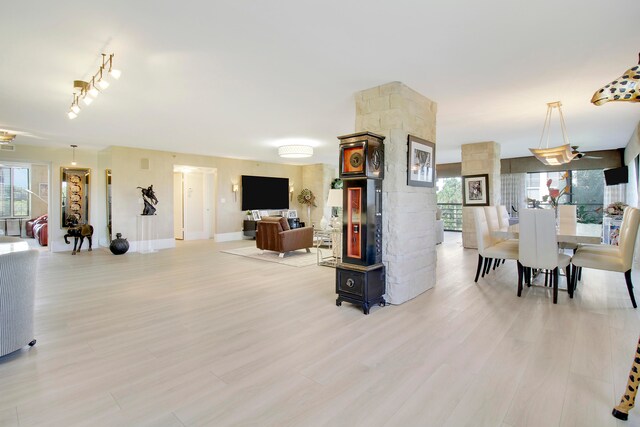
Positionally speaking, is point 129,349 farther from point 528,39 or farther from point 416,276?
point 528,39

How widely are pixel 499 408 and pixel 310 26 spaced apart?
285 centimetres

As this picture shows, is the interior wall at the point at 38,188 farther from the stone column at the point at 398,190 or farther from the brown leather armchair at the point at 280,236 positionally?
the stone column at the point at 398,190

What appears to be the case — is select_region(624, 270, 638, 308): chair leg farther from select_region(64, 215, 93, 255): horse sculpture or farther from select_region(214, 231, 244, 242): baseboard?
select_region(64, 215, 93, 255): horse sculpture

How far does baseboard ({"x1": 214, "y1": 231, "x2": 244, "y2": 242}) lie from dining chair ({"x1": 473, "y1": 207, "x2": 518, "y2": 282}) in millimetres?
7134

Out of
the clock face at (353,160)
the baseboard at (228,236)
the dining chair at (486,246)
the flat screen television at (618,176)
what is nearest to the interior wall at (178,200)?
the baseboard at (228,236)

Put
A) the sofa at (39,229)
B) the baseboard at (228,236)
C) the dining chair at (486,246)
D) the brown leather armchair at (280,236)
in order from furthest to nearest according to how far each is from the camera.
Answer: the baseboard at (228,236), the sofa at (39,229), the brown leather armchair at (280,236), the dining chair at (486,246)

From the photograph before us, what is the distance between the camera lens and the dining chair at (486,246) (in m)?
4.29

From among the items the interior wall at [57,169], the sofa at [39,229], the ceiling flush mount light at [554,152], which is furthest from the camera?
the sofa at [39,229]

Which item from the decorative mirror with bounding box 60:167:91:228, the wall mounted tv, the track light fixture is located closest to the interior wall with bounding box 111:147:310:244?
the wall mounted tv

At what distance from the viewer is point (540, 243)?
3.62 metres

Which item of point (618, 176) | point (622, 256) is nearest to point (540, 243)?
point (622, 256)

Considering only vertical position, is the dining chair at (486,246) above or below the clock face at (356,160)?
below

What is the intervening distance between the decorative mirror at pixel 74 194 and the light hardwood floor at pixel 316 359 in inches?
172

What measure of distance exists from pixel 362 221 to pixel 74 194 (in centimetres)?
799
